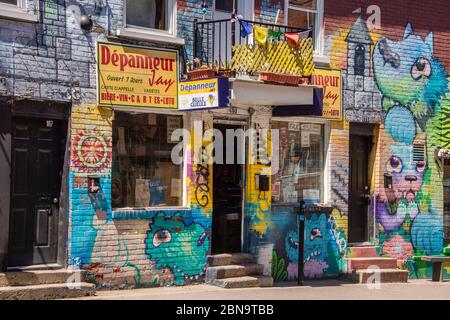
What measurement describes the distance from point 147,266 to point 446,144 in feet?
23.7

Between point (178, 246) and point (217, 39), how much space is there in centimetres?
357

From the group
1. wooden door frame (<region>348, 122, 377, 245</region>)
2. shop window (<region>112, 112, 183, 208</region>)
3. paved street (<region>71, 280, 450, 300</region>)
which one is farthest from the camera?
wooden door frame (<region>348, 122, 377, 245</region>)

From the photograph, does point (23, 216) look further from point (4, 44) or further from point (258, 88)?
point (258, 88)

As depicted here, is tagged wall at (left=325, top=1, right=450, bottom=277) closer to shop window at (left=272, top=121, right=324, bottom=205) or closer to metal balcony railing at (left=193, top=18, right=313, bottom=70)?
shop window at (left=272, top=121, right=324, bottom=205)

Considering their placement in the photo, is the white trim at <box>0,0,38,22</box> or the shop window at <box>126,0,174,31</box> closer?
the white trim at <box>0,0,38,22</box>

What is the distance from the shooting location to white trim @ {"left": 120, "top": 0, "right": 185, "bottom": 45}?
11.5 m

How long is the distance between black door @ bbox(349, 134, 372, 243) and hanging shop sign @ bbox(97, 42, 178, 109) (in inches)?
171

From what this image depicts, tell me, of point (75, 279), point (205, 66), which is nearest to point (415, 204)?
point (205, 66)

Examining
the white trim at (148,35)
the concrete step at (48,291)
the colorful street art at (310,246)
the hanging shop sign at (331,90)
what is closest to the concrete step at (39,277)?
the concrete step at (48,291)

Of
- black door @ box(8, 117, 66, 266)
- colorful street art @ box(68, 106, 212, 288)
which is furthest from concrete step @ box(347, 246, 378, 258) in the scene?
black door @ box(8, 117, 66, 266)

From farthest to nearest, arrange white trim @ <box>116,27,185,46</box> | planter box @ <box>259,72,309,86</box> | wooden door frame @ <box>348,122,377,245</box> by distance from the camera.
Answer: wooden door frame @ <box>348,122,377,245</box> → planter box @ <box>259,72,309,86</box> → white trim @ <box>116,27,185,46</box>

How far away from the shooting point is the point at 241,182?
13070 mm

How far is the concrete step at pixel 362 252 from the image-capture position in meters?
14.2

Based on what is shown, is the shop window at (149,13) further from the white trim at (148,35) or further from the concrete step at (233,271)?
the concrete step at (233,271)
